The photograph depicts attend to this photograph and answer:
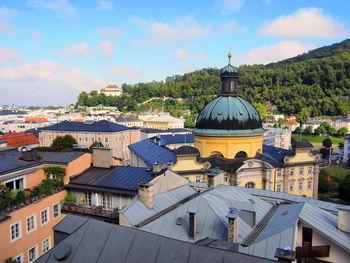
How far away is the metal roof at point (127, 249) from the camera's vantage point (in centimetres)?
1112

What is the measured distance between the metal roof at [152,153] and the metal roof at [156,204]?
49.1 feet

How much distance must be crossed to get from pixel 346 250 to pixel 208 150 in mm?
24544

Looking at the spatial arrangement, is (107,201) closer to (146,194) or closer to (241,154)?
(146,194)

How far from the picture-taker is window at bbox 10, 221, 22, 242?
864 inches

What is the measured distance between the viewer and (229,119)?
130 ft

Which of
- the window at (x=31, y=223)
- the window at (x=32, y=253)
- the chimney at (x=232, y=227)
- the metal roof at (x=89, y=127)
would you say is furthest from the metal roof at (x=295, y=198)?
the metal roof at (x=89, y=127)

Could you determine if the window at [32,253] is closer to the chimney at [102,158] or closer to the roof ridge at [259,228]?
the chimney at [102,158]

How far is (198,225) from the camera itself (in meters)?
18.7

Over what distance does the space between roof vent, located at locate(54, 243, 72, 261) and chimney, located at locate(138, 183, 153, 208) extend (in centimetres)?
837

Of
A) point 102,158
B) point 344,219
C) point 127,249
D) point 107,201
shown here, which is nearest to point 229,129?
point 102,158

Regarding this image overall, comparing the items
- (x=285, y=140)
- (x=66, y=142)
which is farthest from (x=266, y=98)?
(x=66, y=142)

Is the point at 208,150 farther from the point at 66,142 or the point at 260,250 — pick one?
the point at 66,142

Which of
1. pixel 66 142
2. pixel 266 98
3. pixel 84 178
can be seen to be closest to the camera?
pixel 84 178

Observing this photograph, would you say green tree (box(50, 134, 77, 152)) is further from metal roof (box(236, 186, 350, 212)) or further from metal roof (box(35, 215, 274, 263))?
metal roof (box(35, 215, 274, 263))
